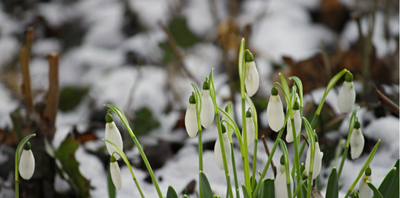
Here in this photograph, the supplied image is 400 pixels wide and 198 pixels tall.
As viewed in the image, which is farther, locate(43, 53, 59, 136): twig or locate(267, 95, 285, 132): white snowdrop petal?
locate(43, 53, 59, 136): twig

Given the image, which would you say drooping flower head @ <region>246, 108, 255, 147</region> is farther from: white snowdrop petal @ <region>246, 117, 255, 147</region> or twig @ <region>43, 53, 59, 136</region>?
twig @ <region>43, 53, 59, 136</region>

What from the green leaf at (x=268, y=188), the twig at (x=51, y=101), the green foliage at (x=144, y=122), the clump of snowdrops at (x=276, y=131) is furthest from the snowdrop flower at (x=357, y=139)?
the green foliage at (x=144, y=122)

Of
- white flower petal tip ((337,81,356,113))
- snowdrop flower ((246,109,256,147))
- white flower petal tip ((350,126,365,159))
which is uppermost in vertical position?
white flower petal tip ((337,81,356,113))

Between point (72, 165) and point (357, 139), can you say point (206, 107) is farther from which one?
point (72, 165)

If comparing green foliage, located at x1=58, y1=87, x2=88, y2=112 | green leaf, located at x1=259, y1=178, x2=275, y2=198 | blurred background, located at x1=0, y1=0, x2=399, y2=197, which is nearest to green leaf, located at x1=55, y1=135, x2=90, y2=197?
blurred background, located at x1=0, y1=0, x2=399, y2=197

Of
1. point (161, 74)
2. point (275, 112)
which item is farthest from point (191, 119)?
point (161, 74)

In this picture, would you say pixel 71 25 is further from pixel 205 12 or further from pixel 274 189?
pixel 274 189

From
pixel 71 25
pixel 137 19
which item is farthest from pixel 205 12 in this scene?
pixel 71 25

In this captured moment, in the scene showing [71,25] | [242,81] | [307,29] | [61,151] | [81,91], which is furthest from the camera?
[71,25]
